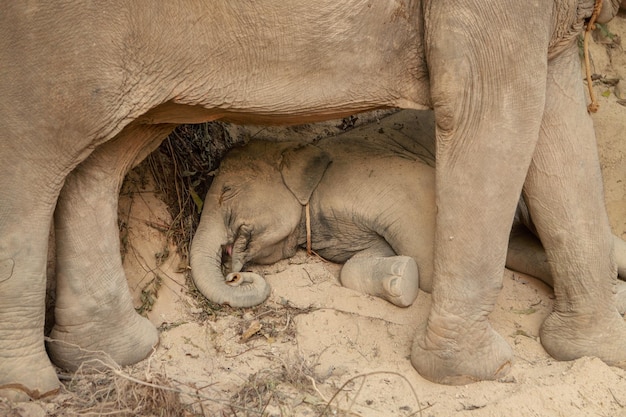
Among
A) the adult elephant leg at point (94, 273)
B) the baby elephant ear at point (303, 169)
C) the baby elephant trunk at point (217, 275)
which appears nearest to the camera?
the adult elephant leg at point (94, 273)

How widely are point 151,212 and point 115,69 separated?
3.49 ft

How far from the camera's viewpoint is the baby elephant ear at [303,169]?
12.3 feet

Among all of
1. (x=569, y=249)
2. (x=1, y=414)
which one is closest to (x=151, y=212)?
(x=1, y=414)

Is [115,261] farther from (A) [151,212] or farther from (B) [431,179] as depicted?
(B) [431,179]

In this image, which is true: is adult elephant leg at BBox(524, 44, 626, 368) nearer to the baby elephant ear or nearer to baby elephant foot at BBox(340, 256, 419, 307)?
baby elephant foot at BBox(340, 256, 419, 307)

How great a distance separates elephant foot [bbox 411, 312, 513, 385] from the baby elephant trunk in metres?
0.68

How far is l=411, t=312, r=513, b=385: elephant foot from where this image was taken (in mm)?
3111

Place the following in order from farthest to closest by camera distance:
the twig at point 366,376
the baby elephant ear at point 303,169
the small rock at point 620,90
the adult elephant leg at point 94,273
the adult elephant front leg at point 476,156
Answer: the small rock at point 620,90, the baby elephant ear at point 303,169, the adult elephant leg at point 94,273, the adult elephant front leg at point 476,156, the twig at point 366,376

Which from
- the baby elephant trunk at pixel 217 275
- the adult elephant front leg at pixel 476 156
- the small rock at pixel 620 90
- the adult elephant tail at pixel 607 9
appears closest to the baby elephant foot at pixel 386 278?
the adult elephant front leg at pixel 476 156

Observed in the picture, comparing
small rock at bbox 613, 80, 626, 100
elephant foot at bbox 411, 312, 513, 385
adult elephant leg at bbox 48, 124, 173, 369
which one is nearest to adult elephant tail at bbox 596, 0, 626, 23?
Answer: elephant foot at bbox 411, 312, 513, 385

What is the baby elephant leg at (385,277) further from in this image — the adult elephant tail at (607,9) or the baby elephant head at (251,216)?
the adult elephant tail at (607,9)

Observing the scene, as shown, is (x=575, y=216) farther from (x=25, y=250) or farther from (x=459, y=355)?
(x=25, y=250)

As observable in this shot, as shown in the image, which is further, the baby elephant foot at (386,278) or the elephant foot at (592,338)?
the baby elephant foot at (386,278)

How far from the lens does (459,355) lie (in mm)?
3111
